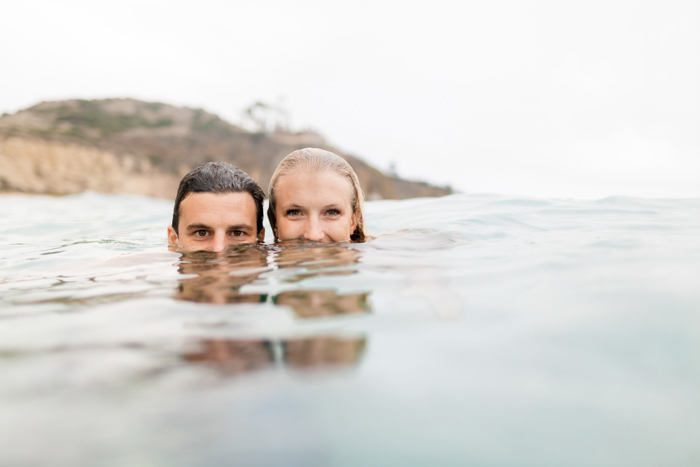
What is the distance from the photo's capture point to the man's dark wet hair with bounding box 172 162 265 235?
3498 millimetres

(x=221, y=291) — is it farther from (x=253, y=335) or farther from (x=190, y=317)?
(x=253, y=335)

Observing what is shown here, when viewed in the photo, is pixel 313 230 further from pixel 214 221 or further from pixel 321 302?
pixel 321 302

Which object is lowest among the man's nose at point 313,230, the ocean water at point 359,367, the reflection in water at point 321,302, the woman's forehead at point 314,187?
the ocean water at point 359,367

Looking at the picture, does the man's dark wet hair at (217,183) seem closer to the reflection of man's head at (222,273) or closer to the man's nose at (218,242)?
the man's nose at (218,242)

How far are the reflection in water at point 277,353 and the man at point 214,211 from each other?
2.06 metres

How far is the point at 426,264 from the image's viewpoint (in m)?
2.59

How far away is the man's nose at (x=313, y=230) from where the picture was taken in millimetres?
3346

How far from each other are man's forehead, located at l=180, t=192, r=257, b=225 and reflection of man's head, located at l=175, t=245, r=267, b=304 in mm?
260

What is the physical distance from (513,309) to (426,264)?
37.4 inches

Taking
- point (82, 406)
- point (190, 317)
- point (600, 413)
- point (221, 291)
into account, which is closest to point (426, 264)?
point (221, 291)

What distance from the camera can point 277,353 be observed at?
4.11 ft

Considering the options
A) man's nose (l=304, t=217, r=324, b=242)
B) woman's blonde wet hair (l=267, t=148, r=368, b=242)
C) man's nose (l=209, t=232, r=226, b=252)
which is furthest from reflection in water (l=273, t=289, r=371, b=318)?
woman's blonde wet hair (l=267, t=148, r=368, b=242)

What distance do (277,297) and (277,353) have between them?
0.60 meters

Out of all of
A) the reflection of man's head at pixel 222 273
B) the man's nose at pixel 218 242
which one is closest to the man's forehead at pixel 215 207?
the man's nose at pixel 218 242
